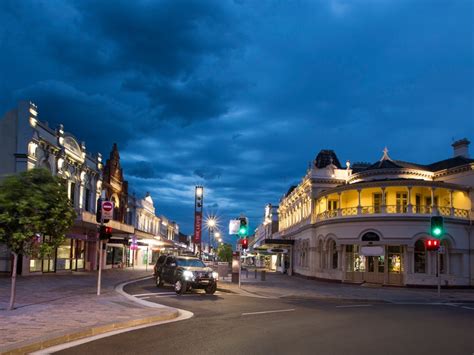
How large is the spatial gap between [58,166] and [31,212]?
927 inches

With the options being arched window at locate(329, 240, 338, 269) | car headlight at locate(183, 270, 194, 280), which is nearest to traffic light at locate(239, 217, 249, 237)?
car headlight at locate(183, 270, 194, 280)

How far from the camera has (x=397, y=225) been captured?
3416 cm

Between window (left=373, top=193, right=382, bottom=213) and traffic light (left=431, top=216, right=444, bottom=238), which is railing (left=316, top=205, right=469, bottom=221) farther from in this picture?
traffic light (left=431, top=216, right=444, bottom=238)

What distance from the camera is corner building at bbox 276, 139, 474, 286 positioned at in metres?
34.0

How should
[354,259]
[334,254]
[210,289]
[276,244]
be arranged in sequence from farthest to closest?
[276,244] → [334,254] → [354,259] → [210,289]

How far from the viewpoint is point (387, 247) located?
34.6 m

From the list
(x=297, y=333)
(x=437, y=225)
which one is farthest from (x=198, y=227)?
(x=297, y=333)

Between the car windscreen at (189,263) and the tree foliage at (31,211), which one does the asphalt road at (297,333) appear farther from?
the car windscreen at (189,263)

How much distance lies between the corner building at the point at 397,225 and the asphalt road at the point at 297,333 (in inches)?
649

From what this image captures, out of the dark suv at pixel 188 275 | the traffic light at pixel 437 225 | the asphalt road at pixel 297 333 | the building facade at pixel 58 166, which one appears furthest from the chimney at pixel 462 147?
the building facade at pixel 58 166

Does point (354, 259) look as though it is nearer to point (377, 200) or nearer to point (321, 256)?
point (377, 200)

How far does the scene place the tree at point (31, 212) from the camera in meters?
13.0

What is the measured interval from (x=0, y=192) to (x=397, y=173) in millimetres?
31367

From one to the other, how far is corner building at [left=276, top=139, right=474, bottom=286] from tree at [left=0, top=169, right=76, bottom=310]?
25628mm
